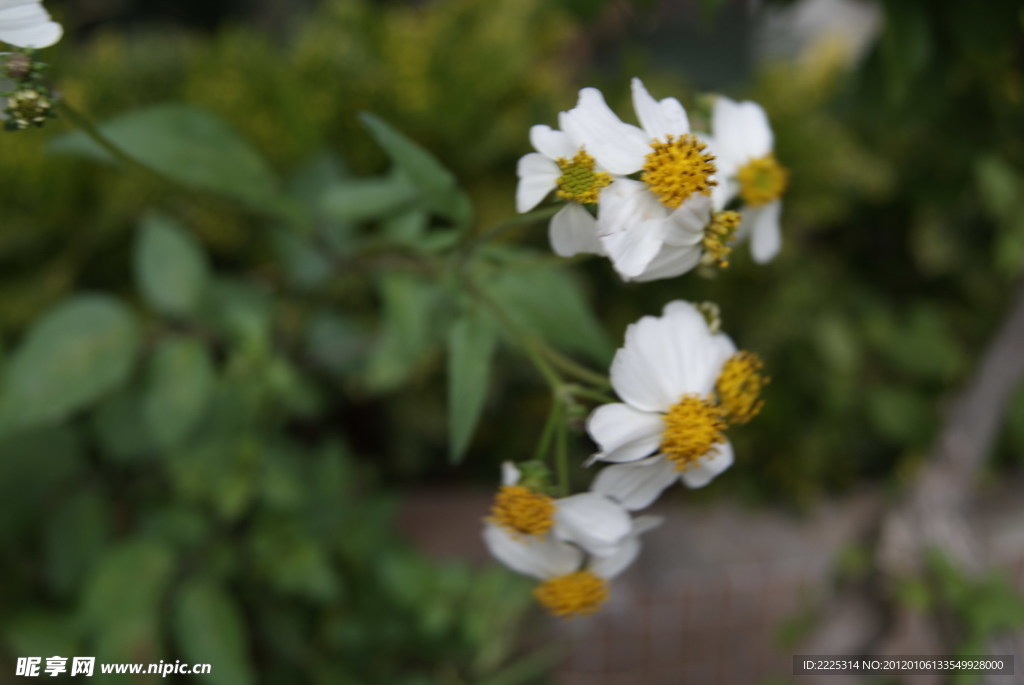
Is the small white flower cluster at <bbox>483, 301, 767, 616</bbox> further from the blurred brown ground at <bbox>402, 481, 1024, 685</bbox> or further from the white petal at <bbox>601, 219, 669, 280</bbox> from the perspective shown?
the blurred brown ground at <bbox>402, 481, 1024, 685</bbox>

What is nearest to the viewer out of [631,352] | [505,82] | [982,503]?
[631,352]

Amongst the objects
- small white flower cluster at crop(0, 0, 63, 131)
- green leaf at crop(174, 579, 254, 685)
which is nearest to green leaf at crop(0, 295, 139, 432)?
green leaf at crop(174, 579, 254, 685)

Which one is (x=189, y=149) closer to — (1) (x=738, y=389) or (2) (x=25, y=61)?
(2) (x=25, y=61)

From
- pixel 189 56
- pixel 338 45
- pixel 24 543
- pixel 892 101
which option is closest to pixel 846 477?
pixel 892 101

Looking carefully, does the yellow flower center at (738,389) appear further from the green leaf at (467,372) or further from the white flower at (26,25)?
the white flower at (26,25)

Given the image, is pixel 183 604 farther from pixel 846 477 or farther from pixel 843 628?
pixel 846 477

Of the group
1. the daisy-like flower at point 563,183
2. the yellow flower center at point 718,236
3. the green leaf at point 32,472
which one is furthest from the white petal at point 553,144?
the green leaf at point 32,472

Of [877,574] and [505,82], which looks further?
[505,82]
